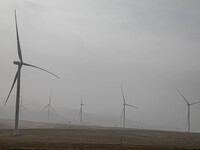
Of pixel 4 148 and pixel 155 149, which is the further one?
pixel 155 149

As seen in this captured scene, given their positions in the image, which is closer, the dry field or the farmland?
the dry field

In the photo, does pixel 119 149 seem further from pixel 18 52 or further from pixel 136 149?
pixel 18 52

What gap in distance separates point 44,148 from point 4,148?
5.50 m

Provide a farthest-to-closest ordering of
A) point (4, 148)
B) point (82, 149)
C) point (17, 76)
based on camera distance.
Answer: point (17, 76), point (82, 149), point (4, 148)

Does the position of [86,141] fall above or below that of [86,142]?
below

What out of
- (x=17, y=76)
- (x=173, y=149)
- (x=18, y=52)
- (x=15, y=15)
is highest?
(x=15, y=15)

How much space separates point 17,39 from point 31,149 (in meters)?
39.7

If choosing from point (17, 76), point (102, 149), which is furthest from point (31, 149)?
point (17, 76)

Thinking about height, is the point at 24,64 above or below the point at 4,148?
above

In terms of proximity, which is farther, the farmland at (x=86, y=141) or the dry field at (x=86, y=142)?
the farmland at (x=86, y=141)

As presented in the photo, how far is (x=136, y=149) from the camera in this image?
38219mm

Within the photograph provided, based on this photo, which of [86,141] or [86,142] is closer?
[86,142]

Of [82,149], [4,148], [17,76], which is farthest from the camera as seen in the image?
[17,76]

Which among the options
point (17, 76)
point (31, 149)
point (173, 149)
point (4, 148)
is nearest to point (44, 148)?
point (31, 149)
